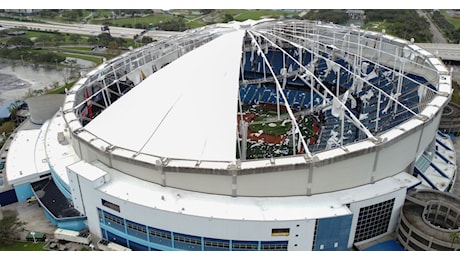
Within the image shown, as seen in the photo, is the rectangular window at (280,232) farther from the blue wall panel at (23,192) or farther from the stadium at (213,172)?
the blue wall panel at (23,192)

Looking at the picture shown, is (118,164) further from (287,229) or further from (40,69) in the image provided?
(40,69)

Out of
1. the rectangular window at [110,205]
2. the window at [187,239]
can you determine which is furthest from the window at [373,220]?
the rectangular window at [110,205]

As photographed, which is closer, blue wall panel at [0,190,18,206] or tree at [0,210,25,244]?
tree at [0,210,25,244]

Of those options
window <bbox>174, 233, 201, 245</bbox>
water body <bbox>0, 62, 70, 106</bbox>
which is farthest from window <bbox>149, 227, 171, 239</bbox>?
water body <bbox>0, 62, 70, 106</bbox>

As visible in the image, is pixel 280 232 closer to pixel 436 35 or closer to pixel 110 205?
pixel 110 205

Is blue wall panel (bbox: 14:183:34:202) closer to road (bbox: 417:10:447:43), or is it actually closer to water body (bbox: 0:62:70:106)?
water body (bbox: 0:62:70:106)

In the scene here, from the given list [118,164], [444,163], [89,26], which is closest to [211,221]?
[118,164]
